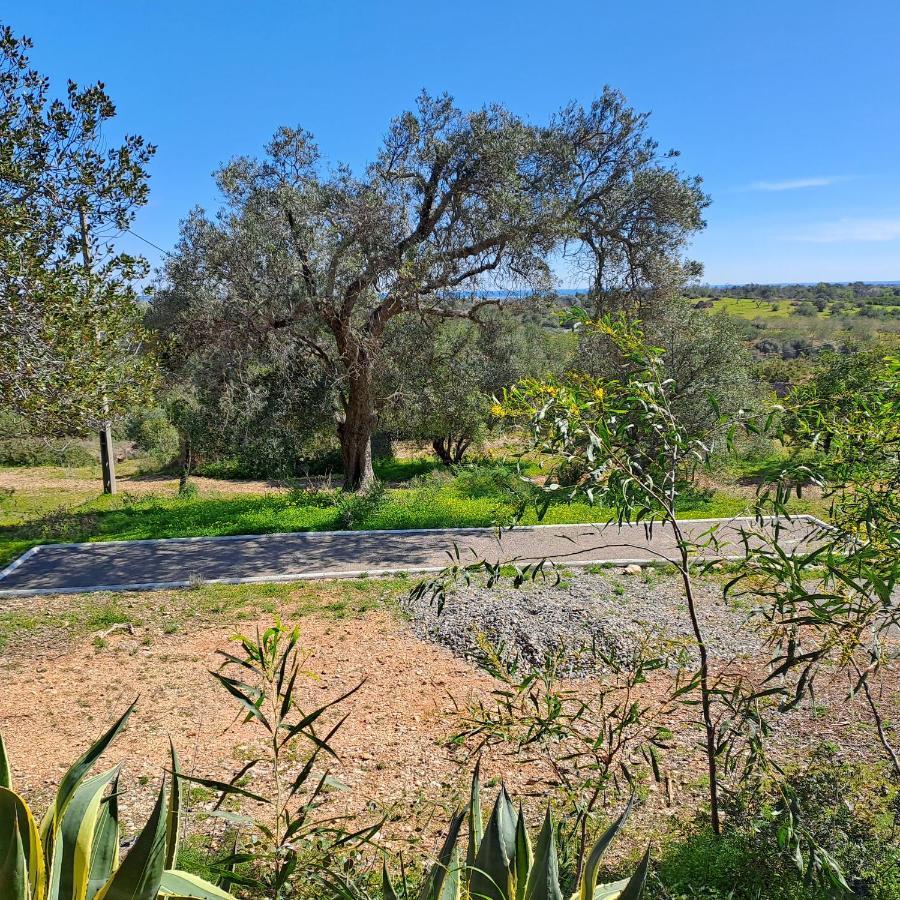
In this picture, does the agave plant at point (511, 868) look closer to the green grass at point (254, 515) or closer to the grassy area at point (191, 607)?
the grassy area at point (191, 607)

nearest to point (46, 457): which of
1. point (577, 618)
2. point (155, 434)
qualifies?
point (155, 434)

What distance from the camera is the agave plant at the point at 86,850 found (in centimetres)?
136

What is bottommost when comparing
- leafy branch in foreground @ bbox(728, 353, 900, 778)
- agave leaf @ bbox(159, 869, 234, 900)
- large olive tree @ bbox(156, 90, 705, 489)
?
agave leaf @ bbox(159, 869, 234, 900)

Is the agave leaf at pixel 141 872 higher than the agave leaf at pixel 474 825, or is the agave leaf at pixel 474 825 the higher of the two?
the agave leaf at pixel 141 872

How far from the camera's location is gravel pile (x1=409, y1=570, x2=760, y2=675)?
6.20 metres

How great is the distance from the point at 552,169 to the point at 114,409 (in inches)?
306

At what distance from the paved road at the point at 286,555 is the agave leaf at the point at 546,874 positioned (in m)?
6.40

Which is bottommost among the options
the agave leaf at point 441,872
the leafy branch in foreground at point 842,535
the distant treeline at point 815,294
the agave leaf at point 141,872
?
the agave leaf at point 441,872

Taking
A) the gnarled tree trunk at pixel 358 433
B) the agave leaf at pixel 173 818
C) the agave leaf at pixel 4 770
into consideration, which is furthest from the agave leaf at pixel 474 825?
the gnarled tree trunk at pixel 358 433

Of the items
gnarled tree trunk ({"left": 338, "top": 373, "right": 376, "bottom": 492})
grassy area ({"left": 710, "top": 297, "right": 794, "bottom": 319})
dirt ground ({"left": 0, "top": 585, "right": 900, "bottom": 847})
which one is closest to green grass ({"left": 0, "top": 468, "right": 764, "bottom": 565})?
gnarled tree trunk ({"left": 338, "top": 373, "right": 376, "bottom": 492})

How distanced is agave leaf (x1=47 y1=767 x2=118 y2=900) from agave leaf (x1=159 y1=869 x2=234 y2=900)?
0.22 metres

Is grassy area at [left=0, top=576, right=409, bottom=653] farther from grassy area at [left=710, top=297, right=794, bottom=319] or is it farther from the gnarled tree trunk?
grassy area at [left=710, top=297, right=794, bottom=319]

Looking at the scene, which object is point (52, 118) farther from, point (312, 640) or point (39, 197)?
point (312, 640)

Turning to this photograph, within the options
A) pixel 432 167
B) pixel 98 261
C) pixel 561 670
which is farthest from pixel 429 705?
pixel 432 167
